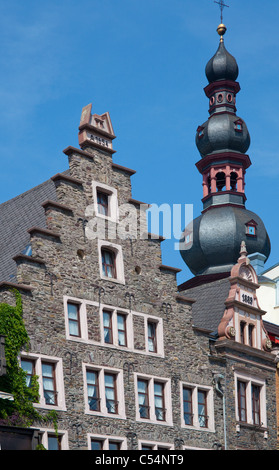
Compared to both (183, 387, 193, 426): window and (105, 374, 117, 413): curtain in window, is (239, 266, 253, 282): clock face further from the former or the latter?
(105, 374, 117, 413): curtain in window

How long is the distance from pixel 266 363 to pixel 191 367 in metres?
5.01

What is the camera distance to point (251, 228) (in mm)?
82750

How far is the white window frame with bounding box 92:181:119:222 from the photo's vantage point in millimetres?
43906

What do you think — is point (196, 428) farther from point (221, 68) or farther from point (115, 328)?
point (221, 68)

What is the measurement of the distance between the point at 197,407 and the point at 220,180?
39.5 m

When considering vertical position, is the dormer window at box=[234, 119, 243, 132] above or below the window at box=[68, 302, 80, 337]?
above

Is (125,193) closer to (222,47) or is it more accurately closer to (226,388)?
(226,388)

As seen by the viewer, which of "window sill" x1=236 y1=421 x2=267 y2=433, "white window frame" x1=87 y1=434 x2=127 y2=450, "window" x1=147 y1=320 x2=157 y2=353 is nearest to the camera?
"white window frame" x1=87 y1=434 x2=127 y2=450

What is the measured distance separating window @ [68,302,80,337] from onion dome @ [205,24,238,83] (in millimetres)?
47768

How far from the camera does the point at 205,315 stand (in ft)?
161

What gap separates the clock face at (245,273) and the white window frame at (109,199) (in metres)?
7.58

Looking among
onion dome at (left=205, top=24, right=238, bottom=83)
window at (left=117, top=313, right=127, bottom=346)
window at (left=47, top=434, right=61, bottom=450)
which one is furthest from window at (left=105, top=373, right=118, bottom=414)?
onion dome at (left=205, top=24, right=238, bottom=83)
